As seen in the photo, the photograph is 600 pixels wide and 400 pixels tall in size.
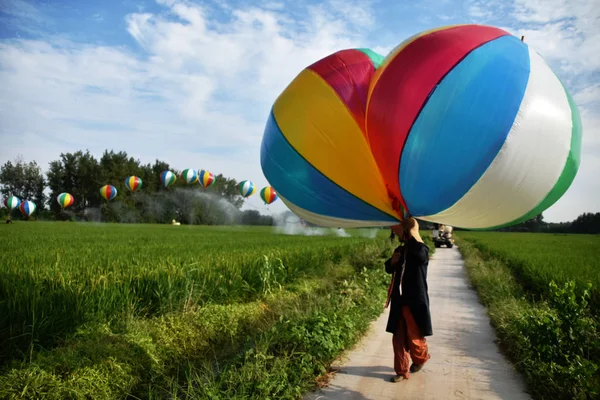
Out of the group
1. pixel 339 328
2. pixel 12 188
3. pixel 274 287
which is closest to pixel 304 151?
pixel 339 328

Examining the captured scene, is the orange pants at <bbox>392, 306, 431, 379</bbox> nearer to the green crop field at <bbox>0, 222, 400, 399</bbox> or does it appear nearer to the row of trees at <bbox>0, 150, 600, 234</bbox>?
the green crop field at <bbox>0, 222, 400, 399</bbox>

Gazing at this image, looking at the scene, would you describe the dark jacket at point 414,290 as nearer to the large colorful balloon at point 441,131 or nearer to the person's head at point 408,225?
the person's head at point 408,225

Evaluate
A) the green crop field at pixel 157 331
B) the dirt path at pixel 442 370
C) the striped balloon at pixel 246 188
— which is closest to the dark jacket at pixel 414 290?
the dirt path at pixel 442 370

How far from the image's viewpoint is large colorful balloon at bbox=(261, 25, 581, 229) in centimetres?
272

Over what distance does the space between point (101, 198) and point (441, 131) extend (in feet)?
243

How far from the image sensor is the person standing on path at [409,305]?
14.1 feet

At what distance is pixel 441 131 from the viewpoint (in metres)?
2.74

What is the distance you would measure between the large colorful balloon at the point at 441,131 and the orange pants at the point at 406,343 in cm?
140

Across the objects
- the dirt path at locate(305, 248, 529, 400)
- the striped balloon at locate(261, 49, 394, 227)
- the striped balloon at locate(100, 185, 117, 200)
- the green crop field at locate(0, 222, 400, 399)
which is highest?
the striped balloon at locate(100, 185, 117, 200)

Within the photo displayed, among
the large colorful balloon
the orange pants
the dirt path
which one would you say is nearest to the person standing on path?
the orange pants

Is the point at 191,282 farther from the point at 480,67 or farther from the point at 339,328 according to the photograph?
the point at 480,67

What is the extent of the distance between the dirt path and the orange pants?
6.3 inches

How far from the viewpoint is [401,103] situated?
111 inches

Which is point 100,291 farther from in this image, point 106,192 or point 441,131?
point 106,192
